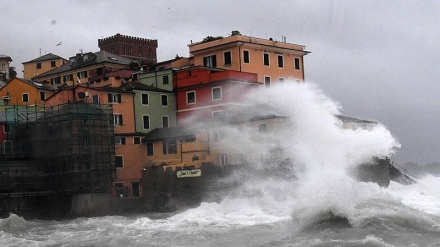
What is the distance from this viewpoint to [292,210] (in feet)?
109

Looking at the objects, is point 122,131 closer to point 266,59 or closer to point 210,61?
point 210,61

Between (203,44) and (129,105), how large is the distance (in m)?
10.7

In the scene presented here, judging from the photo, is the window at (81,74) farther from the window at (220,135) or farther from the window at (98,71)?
the window at (220,135)

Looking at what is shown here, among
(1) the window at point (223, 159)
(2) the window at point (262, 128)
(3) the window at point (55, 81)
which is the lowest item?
(1) the window at point (223, 159)

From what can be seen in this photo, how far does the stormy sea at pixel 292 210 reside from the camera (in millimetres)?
29156

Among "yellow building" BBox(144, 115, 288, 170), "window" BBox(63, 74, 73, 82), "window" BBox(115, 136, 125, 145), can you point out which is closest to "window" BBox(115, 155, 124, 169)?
"window" BBox(115, 136, 125, 145)

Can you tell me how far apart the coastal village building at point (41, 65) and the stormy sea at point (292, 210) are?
40035 mm

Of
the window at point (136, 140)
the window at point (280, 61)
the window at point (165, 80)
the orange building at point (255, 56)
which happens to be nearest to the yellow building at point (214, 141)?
the window at point (136, 140)

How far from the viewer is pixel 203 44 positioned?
241ft

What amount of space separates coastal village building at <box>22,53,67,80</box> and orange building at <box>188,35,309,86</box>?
28749 mm

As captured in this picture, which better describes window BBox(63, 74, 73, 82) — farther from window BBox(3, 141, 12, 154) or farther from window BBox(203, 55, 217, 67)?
window BBox(3, 141, 12, 154)

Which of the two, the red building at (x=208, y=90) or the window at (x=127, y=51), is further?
the window at (x=127, y=51)

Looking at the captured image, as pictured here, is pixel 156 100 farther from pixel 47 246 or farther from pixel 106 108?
pixel 47 246

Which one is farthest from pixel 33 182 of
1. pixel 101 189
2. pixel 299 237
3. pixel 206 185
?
pixel 299 237
